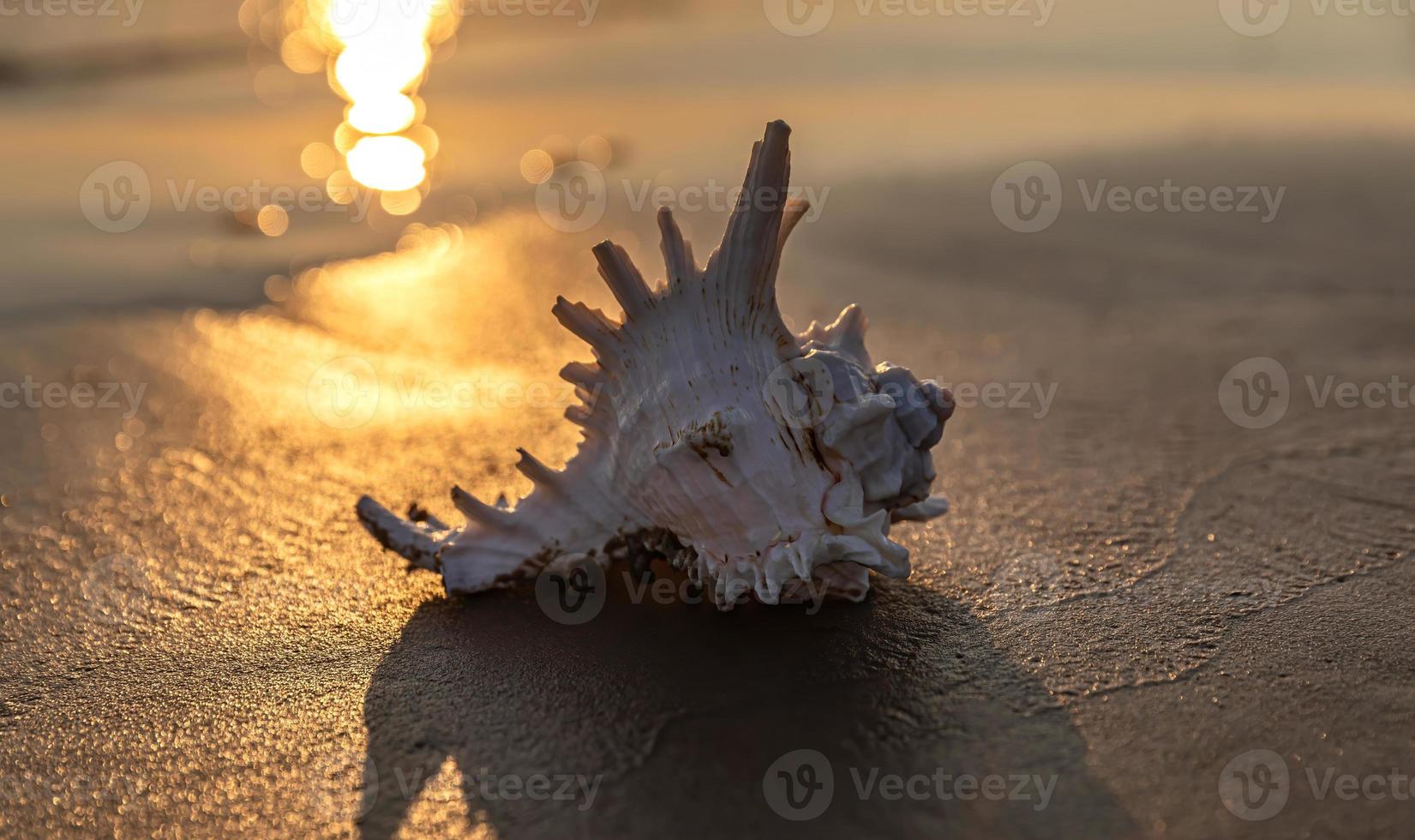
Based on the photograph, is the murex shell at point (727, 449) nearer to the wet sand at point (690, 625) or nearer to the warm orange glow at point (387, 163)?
the wet sand at point (690, 625)

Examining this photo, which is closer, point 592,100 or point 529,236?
point 529,236

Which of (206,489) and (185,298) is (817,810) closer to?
(206,489)

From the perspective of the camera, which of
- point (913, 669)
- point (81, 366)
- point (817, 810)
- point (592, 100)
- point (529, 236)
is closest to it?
point (817, 810)

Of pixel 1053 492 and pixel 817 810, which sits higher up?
Answer: pixel 1053 492

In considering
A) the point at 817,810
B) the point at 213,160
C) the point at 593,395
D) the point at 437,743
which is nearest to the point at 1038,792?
the point at 817,810

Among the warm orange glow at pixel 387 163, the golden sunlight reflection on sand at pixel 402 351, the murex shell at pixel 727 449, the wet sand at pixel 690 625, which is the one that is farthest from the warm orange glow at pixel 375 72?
the murex shell at pixel 727 449

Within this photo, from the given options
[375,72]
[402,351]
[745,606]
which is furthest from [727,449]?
[375,72]

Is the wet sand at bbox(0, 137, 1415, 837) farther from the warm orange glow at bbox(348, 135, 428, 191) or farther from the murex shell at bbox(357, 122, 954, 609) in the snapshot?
the warm orange glow at bbox(348, 135, 428, 191)
